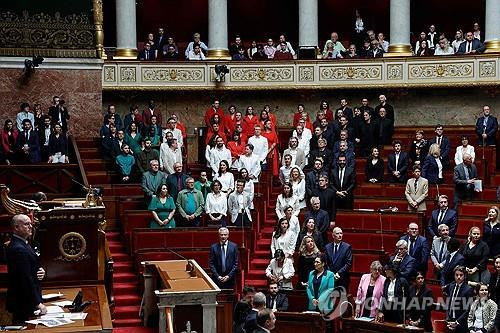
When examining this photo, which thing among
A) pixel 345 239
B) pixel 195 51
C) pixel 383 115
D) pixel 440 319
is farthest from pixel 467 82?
pixel 440 319

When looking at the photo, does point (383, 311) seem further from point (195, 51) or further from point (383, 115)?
point (195, 51)

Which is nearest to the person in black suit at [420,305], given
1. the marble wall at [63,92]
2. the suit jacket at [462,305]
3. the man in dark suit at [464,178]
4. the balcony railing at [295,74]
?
the suit jacket at [462,305]

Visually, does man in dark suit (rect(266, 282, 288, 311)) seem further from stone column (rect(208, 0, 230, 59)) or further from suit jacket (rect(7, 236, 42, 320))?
stone column (rect(208, 0, 230, 59))

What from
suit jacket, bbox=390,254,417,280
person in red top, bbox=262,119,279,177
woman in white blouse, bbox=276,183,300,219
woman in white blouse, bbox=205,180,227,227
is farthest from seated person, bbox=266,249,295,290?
person in red top, bbox=262,119,279,177

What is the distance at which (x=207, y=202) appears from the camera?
44.0 ft

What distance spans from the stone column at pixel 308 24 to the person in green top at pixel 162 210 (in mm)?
8904

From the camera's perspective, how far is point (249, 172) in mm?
14836

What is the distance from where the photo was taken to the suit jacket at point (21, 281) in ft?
22.4

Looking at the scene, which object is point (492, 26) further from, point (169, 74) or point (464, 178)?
point (464, 178)

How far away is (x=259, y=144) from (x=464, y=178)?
11.5 feet

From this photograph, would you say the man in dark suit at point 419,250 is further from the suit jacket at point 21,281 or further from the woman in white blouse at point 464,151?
the suit jacket at point 21,281

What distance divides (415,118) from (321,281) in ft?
34.1

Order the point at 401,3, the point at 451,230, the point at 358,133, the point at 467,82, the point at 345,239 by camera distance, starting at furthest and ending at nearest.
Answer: the point at 401,3 → the point at 467,82 → the point at 358,133 → the point at 345,239 → the point at 451,230

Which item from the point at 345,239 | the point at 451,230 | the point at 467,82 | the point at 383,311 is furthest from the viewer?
the point at 467,82
